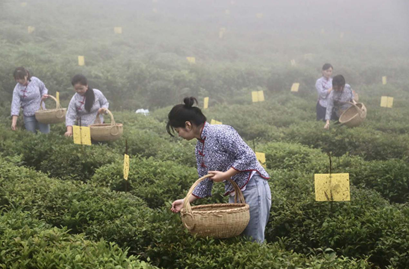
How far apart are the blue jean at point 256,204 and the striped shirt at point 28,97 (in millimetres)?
6730

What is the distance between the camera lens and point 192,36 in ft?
90.9

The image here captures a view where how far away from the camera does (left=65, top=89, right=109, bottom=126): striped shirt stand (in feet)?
29.7

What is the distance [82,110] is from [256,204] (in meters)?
5.39

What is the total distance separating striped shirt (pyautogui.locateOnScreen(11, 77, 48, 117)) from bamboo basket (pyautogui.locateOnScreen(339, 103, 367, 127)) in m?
7.01

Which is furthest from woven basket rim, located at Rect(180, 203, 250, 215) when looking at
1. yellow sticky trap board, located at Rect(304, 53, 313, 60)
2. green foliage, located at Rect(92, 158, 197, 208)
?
yellow sticky trap board, located at Rect(304, 53, 313, 60)

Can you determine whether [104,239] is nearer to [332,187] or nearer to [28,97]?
[332,187]

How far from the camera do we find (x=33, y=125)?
10.2 m

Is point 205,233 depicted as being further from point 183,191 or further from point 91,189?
point 91,189

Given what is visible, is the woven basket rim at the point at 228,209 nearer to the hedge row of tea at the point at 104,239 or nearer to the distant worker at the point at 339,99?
the hedge row of tea at the point at 104,239

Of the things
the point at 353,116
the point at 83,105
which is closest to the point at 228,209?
the point at 83,105

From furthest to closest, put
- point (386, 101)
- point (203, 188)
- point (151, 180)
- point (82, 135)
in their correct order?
point (386, 101) → point (82, 135) → point (151, 180) → point (203, 188)

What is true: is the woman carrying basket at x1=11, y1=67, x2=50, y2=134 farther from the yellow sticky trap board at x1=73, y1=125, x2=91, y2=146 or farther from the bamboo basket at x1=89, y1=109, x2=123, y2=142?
the yellow sticky trap board at x1=73, y1=125, x2=91, y2=146

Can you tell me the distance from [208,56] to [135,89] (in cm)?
875

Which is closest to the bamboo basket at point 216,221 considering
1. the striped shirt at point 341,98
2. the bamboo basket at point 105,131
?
the bamboo basket at point 105,131
